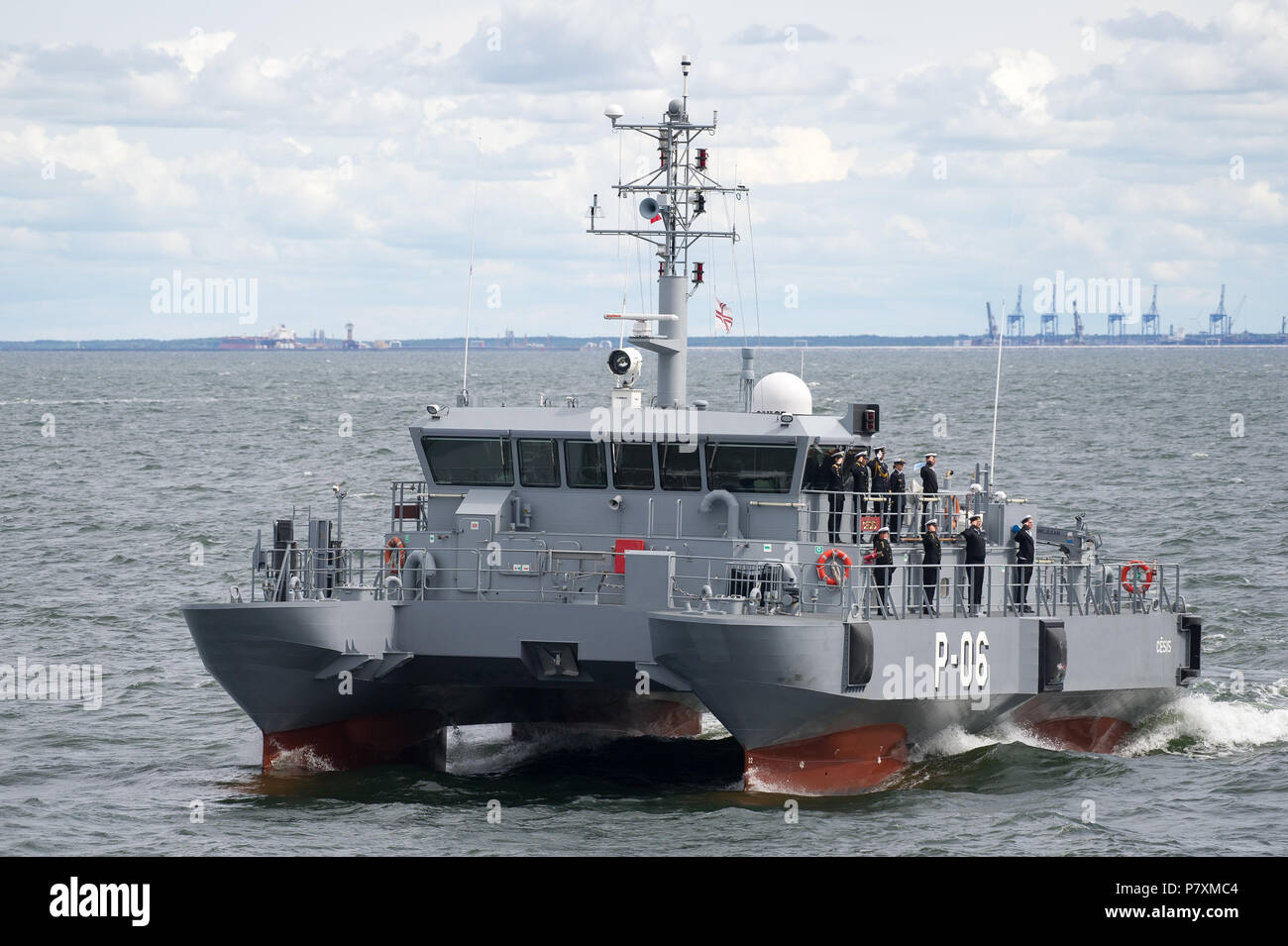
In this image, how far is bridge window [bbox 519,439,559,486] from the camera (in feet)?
72.8

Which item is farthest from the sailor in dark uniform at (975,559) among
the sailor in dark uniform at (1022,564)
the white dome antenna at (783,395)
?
the white dome antenna at (783,395)

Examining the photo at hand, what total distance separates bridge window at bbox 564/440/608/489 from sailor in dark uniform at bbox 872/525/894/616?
11.0 ft

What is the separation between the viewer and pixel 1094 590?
24.3 meters

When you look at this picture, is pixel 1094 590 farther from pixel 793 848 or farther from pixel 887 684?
pixel 793 848

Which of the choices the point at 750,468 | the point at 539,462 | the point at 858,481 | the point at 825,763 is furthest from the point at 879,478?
the point at 539,462

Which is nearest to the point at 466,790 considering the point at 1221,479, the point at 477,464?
the point at 477,464

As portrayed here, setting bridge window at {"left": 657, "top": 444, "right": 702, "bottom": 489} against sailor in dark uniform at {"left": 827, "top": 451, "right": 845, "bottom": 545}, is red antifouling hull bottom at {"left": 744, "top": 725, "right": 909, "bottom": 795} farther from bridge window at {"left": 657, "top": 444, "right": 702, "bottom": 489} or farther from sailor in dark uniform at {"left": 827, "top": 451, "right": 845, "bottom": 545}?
bridge window at {"left": 657, "top": 444, "right": 702, "bottom": 489}

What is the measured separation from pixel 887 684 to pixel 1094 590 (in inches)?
197

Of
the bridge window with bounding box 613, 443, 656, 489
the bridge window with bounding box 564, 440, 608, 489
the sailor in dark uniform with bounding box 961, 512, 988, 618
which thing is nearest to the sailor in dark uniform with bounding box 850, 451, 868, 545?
the sailor in dark uniform with bounding box 961, 512, 988, 618

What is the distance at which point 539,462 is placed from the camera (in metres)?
22.3

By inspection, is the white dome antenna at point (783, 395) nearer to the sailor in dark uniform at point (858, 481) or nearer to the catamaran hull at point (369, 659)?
the sailor in dark uniform at point (858, 481)

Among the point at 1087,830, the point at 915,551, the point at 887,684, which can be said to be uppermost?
the point at 915,551
